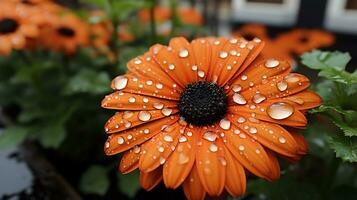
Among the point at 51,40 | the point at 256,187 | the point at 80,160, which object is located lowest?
the point at 80,160

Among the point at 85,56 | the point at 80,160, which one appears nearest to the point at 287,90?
the point at 80,160

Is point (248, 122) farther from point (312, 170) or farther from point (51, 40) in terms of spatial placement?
point (51, 40)

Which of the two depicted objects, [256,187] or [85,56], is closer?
[256,187]

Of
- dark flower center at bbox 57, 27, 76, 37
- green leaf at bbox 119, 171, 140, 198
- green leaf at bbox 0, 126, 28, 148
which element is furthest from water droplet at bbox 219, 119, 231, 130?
dark flower center at bbox 57, 27, 76, 37

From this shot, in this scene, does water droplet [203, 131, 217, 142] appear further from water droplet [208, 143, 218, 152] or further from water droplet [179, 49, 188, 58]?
water droplet [179, 49, 188, 58]

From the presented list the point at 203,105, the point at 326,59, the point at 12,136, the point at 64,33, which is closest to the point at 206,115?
the point at 203,105

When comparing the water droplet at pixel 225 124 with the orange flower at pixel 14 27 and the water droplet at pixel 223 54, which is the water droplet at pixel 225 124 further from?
the orange flower at pixel 14 27
